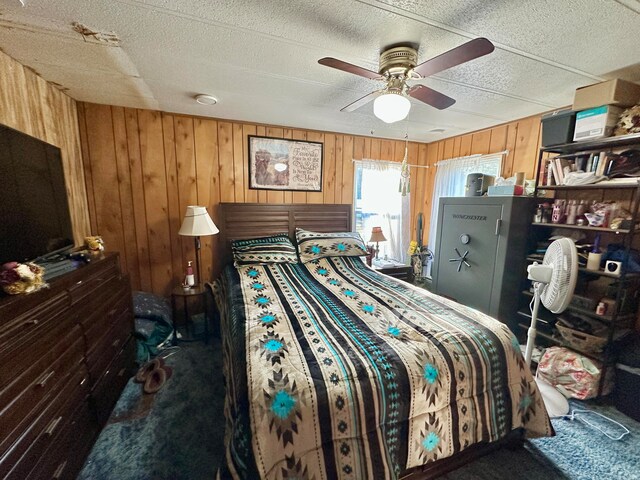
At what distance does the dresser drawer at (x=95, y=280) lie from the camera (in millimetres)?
1342

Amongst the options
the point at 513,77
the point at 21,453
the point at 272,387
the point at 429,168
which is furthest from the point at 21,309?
the point at 429,168

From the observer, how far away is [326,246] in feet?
9.38

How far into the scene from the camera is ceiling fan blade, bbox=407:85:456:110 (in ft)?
5.11

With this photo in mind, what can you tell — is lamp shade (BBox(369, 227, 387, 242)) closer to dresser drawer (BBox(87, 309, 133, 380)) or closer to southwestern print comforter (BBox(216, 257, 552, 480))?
southwestern print comforter (BBox(216, 257, 552, 480))

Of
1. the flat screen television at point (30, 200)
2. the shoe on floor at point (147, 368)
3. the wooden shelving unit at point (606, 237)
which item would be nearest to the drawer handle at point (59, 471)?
the shoe on floor at point (147, 368)

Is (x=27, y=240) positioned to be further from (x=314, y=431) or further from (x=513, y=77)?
(x=513, y=77)

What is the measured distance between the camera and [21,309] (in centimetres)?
99

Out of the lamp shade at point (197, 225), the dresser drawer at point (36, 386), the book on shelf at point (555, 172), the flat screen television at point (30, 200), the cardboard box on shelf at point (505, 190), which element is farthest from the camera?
the lamp shade at point (197, 225)

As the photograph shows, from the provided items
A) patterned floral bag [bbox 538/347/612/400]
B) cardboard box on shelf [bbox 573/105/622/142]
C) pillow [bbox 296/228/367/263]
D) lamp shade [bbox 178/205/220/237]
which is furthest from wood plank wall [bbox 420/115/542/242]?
lamp shade [bbox 178/205/220/237]

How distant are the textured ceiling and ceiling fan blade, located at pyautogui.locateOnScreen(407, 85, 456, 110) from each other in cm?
21

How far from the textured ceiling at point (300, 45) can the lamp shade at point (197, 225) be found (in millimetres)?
989

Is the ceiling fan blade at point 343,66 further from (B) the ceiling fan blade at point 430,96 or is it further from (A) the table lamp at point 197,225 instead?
(A) the table lamp at point 197,225

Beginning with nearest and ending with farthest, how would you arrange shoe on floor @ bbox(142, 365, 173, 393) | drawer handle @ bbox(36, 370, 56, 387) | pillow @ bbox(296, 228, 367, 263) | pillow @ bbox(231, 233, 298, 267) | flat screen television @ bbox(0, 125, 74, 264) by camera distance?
drawer handle @ bbox(36, 370, 56, 387) → flat screen television @ bbox(0, 125, 74, 264) → shoe on floor @ bbox(142, 365, 173, 393) → pillow @ bbox(231, 233, 298, 267) → pillow @ bbox(296, 228, 367, 263)

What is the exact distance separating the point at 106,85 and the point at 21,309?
188cm
